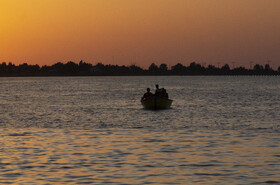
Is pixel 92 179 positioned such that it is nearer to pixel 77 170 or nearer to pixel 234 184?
pixel 77 170

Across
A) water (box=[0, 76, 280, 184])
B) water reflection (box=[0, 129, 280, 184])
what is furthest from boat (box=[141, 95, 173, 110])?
water reflection (box=[0, 129, 280, 184])

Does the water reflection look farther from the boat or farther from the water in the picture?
the boat

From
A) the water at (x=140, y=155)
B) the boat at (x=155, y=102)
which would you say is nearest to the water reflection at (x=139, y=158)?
the water at (x=140, y=155)

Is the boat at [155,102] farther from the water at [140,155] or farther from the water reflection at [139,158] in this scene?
the water reflection at [139,158]

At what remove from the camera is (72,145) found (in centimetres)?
2864

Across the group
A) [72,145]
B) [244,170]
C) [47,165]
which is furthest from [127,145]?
[244,170]

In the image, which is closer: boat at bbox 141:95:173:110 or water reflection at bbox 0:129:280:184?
water reflection at bbox 0:129:280:184

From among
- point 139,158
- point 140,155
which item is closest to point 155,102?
point 140,155

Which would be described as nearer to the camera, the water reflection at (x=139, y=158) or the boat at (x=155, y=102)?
the water reflection at (x=139, y=158)

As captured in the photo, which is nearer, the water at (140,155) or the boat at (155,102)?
the water at (140,155)

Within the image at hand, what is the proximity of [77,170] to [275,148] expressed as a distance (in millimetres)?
10530

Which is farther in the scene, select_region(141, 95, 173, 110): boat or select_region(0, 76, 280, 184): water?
select_region(141, 95, 173, 110): boat

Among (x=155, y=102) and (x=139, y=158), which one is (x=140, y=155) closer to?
(x=139, y=158)

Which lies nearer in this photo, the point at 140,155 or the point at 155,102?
the point at 140,155
